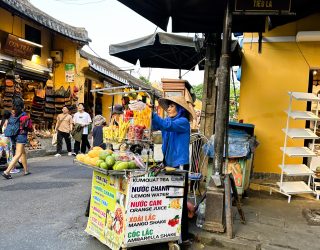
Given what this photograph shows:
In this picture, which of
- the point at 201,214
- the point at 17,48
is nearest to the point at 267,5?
the point at 201,214

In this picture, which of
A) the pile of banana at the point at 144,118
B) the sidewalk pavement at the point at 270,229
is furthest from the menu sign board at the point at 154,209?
the sidewalk pavement at the point at 270,229

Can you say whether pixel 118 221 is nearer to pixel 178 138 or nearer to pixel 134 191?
pixel 134 191

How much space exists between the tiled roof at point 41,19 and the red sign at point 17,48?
3.47ft

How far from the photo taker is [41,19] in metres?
11.8

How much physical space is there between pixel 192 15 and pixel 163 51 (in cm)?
266

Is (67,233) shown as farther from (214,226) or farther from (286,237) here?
(286,237)

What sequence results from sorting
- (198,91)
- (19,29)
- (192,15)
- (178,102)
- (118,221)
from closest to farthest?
(118,221) < (178,102) < (192,15) < (19,29) < (198,91)

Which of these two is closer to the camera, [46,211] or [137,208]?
[137,208]

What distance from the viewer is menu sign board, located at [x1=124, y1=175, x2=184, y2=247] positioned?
3787 mm

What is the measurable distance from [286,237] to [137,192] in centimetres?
240

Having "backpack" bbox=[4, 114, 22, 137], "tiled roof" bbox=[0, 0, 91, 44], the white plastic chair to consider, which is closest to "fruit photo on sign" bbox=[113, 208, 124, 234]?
the white plastic chair

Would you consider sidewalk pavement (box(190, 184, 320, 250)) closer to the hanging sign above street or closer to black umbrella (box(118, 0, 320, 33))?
the hanging sign above street

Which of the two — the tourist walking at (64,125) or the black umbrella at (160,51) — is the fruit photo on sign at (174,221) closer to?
the black umbrella at (160,51)

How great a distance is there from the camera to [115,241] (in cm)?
393
